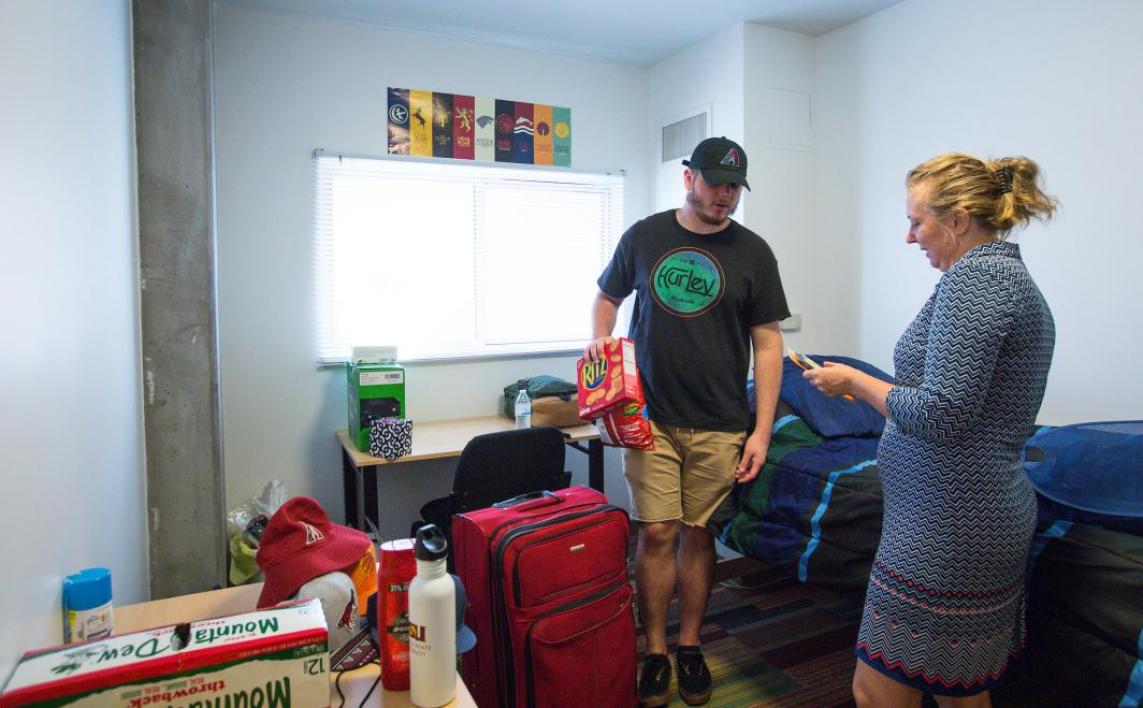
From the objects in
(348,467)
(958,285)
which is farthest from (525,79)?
(958,285)

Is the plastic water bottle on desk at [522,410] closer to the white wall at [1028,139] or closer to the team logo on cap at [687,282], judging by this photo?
the team logo on cap at [687,282]

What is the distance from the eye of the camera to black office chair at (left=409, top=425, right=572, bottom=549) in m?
2.55

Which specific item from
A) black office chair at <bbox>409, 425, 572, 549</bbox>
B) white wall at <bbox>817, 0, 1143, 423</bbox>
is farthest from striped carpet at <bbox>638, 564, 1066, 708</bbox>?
white wall at <bbox>817, 0, 1143, 423</bbox>

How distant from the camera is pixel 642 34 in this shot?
3.45m

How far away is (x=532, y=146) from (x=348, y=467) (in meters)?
1.84

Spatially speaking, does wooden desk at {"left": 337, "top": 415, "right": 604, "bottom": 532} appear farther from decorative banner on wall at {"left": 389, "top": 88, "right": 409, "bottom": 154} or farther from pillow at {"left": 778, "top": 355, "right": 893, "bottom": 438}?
decorative banner on wall at {"left": 389, "top": 88, "right": 409, "bottom": 154}

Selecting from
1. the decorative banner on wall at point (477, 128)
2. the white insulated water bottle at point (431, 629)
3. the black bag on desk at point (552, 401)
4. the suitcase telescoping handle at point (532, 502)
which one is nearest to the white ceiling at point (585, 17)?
the decorative banner on wall at point (477, 128)

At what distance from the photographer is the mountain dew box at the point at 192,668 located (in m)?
0.81

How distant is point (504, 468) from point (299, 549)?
1.42 meters

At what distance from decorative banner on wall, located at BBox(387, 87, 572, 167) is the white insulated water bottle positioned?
275 centimetres

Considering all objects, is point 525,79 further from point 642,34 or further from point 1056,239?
point 1056,239

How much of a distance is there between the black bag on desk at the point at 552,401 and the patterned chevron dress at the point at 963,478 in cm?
191

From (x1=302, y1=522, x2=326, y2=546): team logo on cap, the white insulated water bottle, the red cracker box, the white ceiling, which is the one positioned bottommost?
the white insulated water bottle

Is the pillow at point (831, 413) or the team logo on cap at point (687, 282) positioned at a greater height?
the team logo on cap at point (687, 282)
